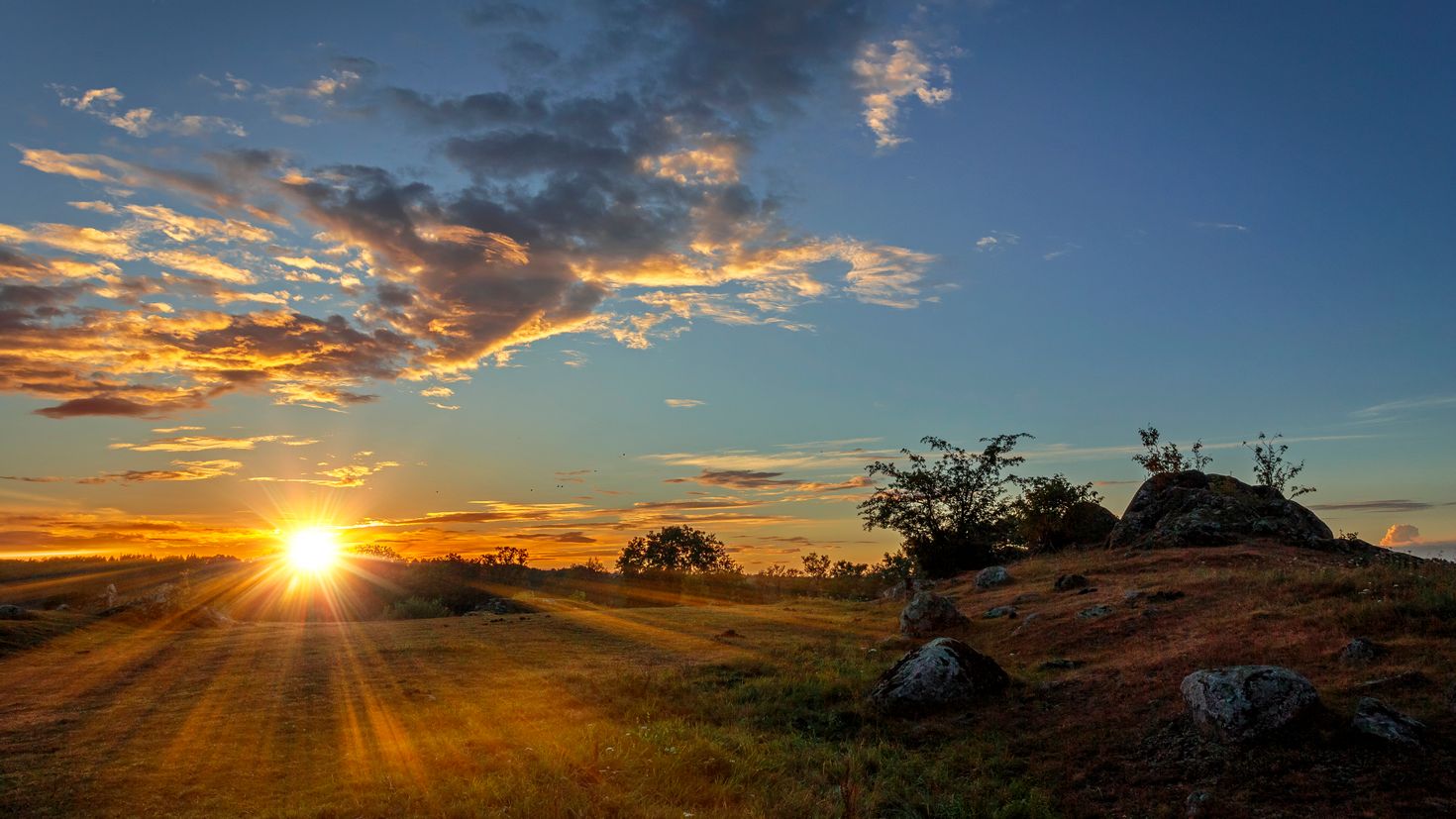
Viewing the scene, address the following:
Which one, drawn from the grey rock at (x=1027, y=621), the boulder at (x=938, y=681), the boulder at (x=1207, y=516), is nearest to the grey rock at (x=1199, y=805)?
the boulder at (x=938, y=681)

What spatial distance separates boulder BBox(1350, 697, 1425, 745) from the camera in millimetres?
10539

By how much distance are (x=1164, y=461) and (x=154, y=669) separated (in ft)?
196

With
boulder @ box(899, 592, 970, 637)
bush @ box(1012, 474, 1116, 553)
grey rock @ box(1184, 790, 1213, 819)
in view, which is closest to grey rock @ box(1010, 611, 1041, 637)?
boulder @ box(899, 592, 970, 637)

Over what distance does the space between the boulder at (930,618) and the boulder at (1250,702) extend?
43.4 feet

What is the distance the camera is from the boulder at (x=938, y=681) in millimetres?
16125

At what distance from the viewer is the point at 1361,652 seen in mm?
13930

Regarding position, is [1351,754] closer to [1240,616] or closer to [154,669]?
[1240,616]

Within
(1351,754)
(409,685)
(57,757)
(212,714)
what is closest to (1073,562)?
(1351,754)

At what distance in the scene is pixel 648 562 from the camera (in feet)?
309

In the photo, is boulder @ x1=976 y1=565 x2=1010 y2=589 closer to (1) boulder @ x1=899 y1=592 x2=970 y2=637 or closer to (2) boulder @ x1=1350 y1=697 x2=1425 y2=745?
(1) boulder @ x1=899 y1=592 x2=970 y2=637

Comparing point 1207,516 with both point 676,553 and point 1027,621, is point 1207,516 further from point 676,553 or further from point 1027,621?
point 676,553

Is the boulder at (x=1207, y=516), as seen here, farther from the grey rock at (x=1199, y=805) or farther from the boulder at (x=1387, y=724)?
the grey rock at (x=1199, y=805)

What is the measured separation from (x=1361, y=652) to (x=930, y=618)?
13.1 meters

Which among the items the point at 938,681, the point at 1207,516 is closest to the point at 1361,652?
the point at 938,681
